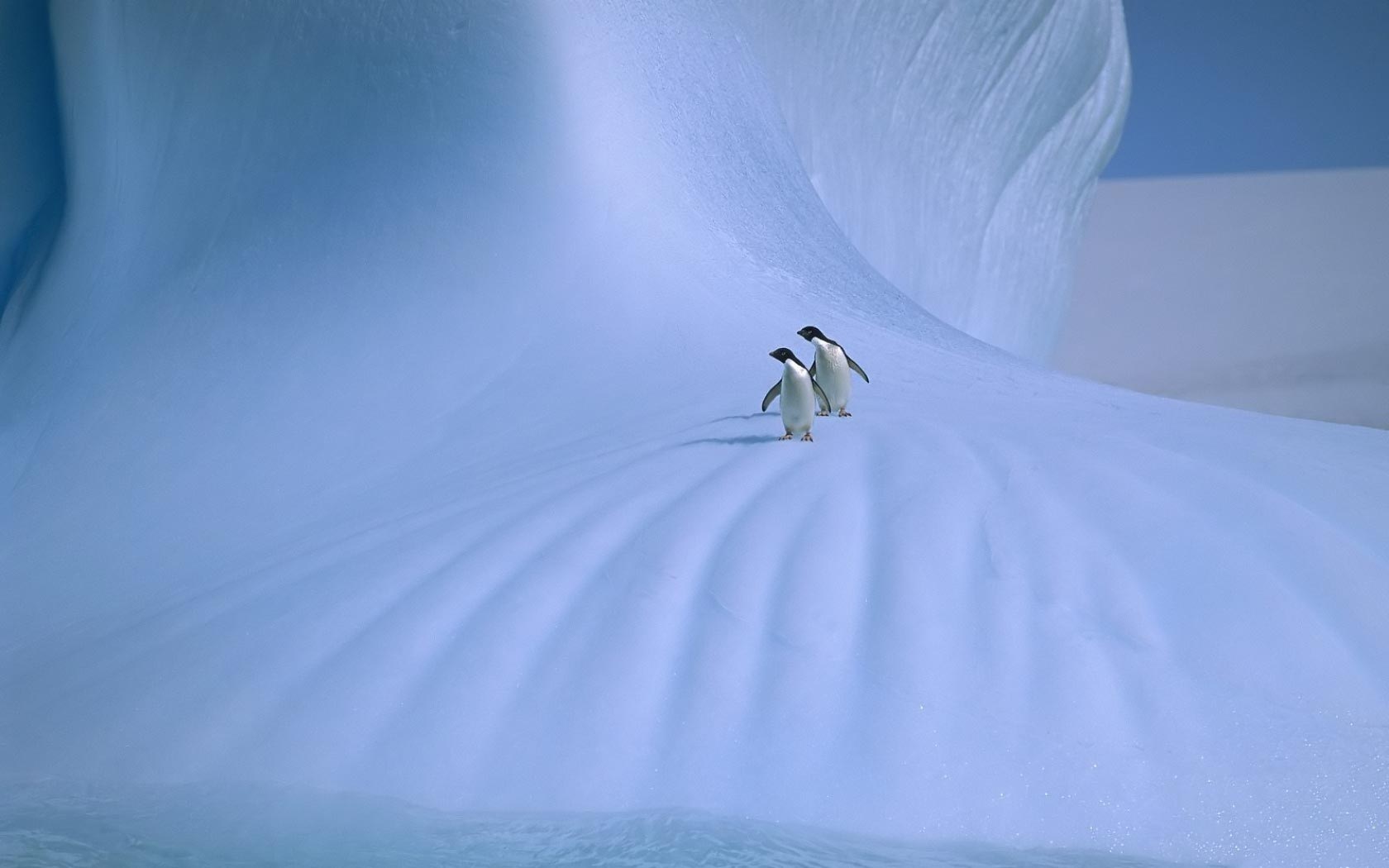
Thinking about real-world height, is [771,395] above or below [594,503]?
above

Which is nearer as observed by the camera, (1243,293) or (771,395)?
(771,395)

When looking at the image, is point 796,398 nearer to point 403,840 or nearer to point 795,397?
point 795,397

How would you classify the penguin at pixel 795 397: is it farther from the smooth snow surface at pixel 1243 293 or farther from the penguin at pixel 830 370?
the smooth snow surface at pixel 1243 293

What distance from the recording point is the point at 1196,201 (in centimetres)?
1527

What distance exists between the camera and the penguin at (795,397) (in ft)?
8.73

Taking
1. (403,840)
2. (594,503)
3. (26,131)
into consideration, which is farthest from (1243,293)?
(403,840)

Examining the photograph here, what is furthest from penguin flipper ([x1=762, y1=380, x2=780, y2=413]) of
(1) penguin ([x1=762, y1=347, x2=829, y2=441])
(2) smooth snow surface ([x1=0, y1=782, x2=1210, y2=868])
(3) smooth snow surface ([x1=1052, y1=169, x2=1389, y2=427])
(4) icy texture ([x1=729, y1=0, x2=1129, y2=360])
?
(3) smooth snow surface ([x1=1052, y1=169, x2=1389, y2=427])

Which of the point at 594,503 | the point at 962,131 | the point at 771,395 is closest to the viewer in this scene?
the point at 594,503

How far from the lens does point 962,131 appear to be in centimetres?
736

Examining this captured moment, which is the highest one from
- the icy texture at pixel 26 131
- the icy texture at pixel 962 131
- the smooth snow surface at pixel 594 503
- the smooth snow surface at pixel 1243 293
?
the smooth snow surface at pixel 1243 293

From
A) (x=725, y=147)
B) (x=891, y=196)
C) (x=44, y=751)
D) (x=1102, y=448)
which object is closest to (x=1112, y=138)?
(x=891, y=196)

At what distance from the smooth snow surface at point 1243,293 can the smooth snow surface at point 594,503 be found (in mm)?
8041

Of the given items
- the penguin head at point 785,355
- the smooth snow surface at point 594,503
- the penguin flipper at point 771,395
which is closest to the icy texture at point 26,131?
the smooth snow surface at point 594,503

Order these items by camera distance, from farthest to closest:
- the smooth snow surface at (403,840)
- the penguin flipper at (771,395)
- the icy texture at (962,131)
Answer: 1. the icy texture at (962,131)
2. the penguin flipper at (771,395)
3. the smooth snow surface at (403,840)
